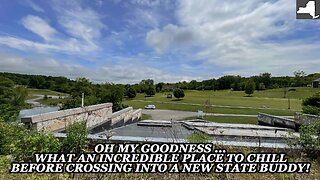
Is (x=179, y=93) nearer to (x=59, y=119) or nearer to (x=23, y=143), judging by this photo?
(x=59, y=119)

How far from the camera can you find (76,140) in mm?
3484

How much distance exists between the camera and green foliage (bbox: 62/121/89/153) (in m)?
3.46

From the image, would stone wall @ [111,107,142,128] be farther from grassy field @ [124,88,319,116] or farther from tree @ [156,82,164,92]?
tree @ [156,82,164,92]

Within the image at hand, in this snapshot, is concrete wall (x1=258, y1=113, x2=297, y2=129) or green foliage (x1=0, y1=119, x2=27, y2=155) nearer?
green foliage (x1=0, y1=119, x2=27, y2=155)

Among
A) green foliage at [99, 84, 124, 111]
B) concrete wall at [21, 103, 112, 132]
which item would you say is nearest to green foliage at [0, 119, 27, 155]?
concrete wall at [21, 103, 112, 132]

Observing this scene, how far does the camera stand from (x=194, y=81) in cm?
6341

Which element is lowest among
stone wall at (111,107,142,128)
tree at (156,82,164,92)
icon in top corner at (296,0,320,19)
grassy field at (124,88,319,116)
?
grassy field at (124,88,319,116)

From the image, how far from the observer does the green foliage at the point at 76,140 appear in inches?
136

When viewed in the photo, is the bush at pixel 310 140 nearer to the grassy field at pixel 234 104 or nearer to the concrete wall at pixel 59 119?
the concrete wall at pixel 59 119

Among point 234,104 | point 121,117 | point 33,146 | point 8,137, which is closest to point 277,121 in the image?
point 121,117

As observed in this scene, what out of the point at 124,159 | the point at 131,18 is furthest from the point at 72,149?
the point at 131,18

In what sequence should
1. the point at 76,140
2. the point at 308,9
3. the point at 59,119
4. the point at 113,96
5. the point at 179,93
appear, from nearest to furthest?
the point at 76,140
the point at 308,9
the point at 59,119
the point at 113,96
the point at 179,93

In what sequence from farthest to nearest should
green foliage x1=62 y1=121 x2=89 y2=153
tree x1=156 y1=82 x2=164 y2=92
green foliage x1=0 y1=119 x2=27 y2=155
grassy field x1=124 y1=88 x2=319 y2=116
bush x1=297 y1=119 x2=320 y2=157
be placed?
tree x1=156 y1=82 x2=164 y2=92
grassy field x1=124 y1=88 x2=319 y2=116
bush x1=297 y1=119 x2=320 y2=157
green foliage x1=62 y1=121 x2=89 y2=153
green foliage x1=0 y1=119 x2=27 y2=155

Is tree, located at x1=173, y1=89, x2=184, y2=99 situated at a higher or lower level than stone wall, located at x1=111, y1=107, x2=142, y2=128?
higher
